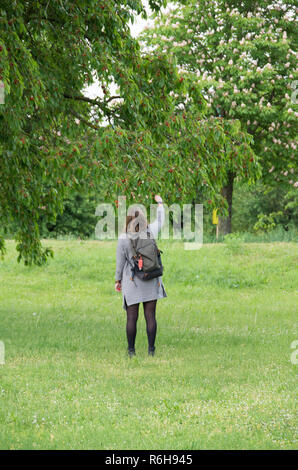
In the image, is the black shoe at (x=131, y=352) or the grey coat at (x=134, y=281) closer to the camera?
the grey coat at (x=134, y=281)

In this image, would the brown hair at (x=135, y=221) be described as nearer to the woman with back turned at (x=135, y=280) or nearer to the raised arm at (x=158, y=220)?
the woman with back turned at (x=135, y=280)

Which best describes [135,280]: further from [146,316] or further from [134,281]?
[146,316]

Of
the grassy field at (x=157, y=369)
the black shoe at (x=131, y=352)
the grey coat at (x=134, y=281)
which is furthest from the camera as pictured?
the black shoe at (x=131, y=352)

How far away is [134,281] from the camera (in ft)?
27.2

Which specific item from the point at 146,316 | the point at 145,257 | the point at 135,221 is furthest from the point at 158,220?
the point at 146,316

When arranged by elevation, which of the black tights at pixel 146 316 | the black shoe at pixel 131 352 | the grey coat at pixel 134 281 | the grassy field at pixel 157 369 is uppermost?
the grey coat at pixel 134 281

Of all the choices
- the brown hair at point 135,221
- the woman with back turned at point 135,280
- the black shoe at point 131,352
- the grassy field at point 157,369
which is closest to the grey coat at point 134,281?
the woman with back turned at point 135,280

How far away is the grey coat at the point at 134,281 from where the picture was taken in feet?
27.0

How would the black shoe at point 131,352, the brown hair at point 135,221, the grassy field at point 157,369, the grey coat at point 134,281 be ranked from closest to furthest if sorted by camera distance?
1. the grassy field at point 157,369
2. the brown hair at point 135,221
3. the grey coat at point 134,281
4. the black shoe at point 131,352

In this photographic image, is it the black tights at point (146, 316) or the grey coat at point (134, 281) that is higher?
the grey coat at point (134, 281)

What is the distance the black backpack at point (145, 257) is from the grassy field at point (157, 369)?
1159mm

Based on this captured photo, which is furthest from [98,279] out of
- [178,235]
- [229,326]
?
[229,326]

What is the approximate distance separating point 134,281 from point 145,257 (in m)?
0.38

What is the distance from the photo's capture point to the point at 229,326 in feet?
38.7
